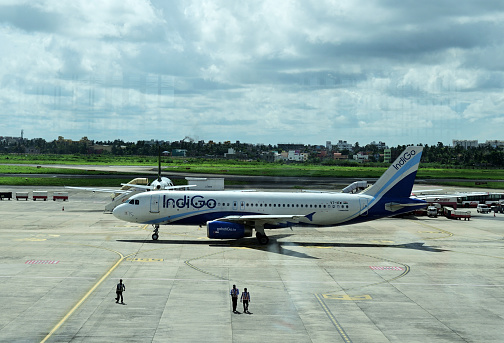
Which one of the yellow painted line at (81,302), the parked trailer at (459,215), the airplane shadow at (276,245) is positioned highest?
the parked trailer at (459,215)

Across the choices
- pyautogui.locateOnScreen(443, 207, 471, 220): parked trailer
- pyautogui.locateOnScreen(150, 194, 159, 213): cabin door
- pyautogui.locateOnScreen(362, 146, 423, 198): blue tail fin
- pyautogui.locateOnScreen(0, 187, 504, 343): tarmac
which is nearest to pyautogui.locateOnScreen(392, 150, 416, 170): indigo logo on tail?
pyautogui.locateOnScreen(362, 146, 423, 198): blue tail fin

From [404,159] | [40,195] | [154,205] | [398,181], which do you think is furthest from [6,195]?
[404,159]

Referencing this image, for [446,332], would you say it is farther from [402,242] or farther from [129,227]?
[129,227]

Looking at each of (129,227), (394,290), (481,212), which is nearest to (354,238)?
(394,290)

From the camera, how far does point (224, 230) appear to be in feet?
160

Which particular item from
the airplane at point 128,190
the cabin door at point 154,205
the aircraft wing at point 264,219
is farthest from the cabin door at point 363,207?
the airplane at point 128,190

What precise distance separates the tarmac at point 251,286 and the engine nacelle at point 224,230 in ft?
3.71

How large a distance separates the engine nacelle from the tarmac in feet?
3.71

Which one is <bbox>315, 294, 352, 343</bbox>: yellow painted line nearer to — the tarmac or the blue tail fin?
the tarmac

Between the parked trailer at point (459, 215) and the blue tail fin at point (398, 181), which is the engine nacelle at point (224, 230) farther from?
the parked trailer at point (459, 215)

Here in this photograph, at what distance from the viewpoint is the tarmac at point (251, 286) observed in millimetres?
25609

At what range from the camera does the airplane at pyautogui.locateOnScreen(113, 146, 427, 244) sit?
5125 centimetres

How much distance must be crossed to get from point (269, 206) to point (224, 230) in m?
5.69

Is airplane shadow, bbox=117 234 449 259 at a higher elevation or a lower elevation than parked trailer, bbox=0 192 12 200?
lower
